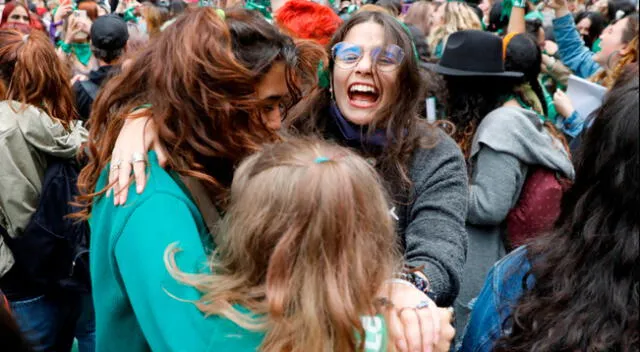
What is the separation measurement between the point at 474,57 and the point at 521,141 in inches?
24.0

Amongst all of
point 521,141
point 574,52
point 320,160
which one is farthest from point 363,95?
point 574,52

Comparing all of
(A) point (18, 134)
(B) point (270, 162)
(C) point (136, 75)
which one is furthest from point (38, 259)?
(B) point (270, 162)

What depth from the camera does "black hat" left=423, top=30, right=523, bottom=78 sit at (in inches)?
131

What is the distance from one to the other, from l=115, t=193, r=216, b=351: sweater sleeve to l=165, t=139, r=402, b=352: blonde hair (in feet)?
0.12

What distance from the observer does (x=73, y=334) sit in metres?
3.54

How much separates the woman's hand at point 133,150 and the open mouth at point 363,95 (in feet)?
2.34

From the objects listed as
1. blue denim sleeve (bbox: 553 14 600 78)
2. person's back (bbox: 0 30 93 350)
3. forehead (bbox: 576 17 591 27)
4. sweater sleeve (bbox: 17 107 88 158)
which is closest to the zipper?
person's back (bbox: 0 30 93 350)

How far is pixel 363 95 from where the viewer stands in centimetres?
217

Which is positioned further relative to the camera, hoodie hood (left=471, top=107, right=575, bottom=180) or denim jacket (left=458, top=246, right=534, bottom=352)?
hoodie hood (left=471, top=107, right=575, bottom=180)

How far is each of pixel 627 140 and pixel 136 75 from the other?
1298 millimetres

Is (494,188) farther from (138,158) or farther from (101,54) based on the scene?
(101,54)

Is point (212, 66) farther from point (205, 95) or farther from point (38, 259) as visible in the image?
point (38, 259)

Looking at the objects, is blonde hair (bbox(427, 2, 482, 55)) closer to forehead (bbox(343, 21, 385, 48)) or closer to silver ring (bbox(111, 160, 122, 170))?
forehead (bbox(343, 21, 385, 48))

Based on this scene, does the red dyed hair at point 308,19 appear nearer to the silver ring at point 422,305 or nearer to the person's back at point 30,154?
the person's back at point 30,154
